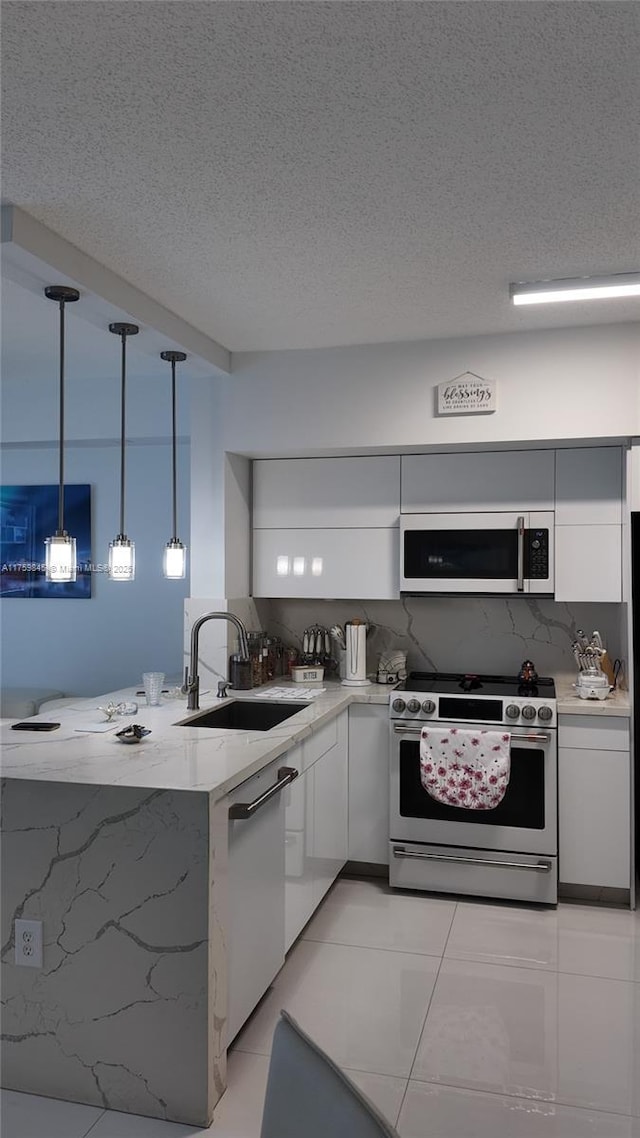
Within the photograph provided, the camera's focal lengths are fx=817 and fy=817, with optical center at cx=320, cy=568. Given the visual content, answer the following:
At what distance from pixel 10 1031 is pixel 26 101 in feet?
8.02

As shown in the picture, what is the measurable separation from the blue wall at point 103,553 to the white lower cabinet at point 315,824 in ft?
Answer: 5.01

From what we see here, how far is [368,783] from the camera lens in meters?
3.84

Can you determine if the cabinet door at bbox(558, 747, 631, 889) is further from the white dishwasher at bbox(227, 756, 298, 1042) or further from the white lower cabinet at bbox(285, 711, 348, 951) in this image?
the white dishwasher at bbox(227, 756, 298, 1042)

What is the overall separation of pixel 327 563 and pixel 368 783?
3.56 ft

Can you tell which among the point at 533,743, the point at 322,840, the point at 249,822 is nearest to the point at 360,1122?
the point at 249,822

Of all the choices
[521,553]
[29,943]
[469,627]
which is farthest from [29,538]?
[29,943]

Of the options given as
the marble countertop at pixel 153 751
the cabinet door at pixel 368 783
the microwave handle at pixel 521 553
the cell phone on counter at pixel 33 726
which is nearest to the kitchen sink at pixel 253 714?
the marble countertop at pixel 153 751

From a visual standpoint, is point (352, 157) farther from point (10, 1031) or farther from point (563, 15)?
point (10, 1031)

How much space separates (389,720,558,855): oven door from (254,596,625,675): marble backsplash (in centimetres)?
65

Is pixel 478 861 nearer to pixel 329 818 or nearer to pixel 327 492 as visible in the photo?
pixel 329 818

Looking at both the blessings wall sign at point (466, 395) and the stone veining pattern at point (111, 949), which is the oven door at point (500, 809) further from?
the stone veining pattern at point (111, 949)

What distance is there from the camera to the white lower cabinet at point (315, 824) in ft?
9.80

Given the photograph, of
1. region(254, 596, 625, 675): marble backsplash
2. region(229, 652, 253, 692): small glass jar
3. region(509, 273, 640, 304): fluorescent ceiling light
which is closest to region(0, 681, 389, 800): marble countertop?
region(229, 652, 253, 692): small glass jar

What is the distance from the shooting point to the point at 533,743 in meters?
3.57
